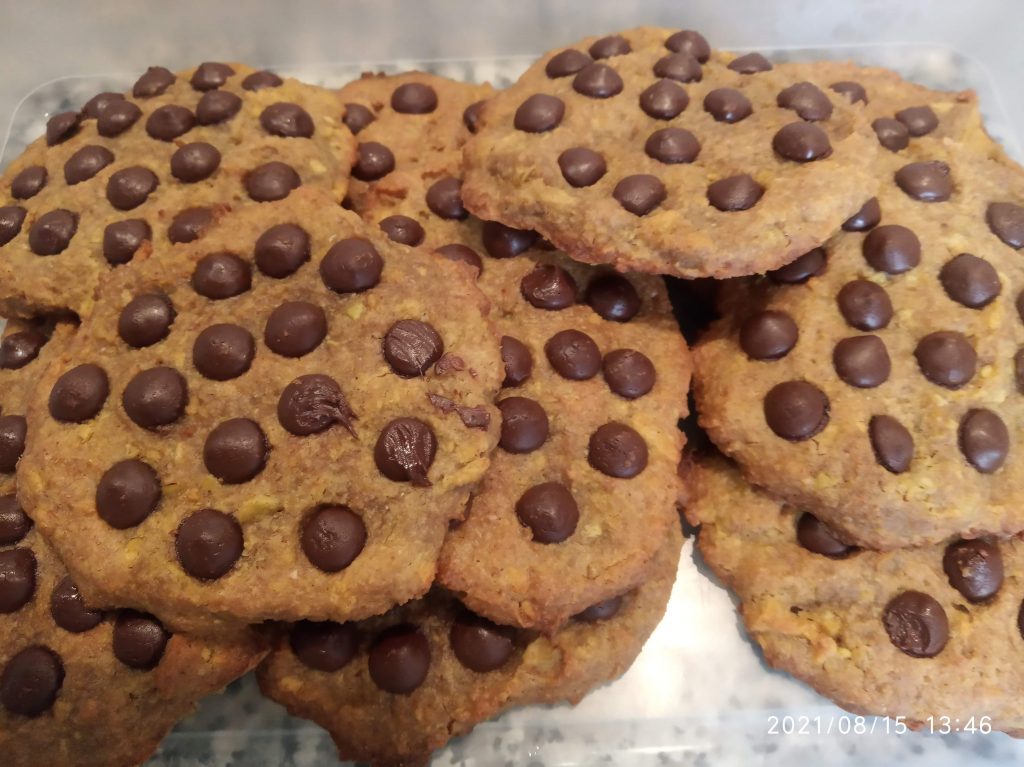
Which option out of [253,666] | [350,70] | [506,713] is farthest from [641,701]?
[350,70]

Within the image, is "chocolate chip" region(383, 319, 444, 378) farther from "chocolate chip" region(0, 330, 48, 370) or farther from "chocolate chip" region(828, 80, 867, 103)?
"chocolate chip" region(828, 80, 867, 103)

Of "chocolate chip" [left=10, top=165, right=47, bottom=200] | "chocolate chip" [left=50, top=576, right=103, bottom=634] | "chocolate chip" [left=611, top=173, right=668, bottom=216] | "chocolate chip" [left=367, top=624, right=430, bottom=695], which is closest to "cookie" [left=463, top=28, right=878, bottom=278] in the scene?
"chocolate chip" [left=611, top=173, right=668, bottom=216]

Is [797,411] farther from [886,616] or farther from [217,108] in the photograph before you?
[217,108]

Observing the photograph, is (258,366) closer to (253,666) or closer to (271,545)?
(271,545)

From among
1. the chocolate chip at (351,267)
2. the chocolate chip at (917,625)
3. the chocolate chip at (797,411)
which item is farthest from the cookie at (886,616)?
the chocolate chip at (351,267)

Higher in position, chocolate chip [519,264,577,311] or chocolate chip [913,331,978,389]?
chocolate chip [519,264,577,311]
